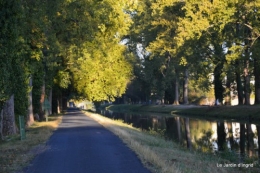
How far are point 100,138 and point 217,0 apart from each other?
56.6 feet

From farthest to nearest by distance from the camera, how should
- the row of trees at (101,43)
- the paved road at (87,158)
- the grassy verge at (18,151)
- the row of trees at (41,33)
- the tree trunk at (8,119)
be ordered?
the tree trunk at (8,119)
the row of trees at (101,43)
the row of trees at (41,33)
the grassy verge at (18,151)
the paved road at (87,158)

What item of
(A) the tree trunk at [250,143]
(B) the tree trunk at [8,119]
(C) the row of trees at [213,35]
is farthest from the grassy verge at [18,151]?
(C) the row of trees at [213,35]

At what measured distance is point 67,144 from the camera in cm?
1669

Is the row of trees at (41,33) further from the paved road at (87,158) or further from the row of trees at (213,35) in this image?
the row of trees at (213,35)

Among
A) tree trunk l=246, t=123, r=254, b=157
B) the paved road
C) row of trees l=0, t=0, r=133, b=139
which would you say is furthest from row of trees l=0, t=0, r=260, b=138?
tree trunk l=246, t=123, r=254, b=157

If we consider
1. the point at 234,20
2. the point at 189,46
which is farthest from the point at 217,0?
the point at 189,46

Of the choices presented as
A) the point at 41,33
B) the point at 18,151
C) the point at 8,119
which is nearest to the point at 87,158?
the point at 18,151

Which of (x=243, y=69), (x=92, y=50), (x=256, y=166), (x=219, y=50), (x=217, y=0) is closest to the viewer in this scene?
(x=256, y=166)

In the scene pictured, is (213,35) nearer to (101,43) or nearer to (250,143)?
(250,143)

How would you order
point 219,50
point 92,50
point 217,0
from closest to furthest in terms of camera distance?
point 92,50
point 217,0
point 219,50

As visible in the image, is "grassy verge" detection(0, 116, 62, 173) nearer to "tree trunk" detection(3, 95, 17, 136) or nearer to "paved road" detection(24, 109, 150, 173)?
"paved road" detection(24, 109, 150, 173)

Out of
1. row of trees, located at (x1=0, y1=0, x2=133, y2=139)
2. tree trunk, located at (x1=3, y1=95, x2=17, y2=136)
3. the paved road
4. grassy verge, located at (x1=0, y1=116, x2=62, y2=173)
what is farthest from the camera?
tree trunk, located at (x1=3, y1=95, x2=17, y2=136)

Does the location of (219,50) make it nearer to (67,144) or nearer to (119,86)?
(119,86)

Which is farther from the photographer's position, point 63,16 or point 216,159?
point 63,16
